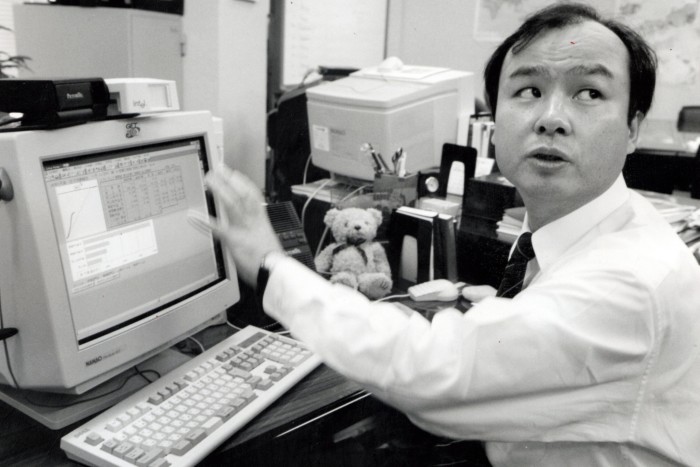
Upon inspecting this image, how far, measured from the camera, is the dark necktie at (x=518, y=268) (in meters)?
1.01

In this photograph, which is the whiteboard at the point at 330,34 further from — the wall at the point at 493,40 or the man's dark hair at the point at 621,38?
the man's dark hair at the point at 621,38

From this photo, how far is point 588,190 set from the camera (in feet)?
2.84

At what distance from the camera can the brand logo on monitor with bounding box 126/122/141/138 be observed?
87 centimetres

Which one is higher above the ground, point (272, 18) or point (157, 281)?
point (272, 18)

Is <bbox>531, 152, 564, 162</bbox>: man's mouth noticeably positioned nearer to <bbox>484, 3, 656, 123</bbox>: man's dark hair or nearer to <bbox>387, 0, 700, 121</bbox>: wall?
<bbox>484, 3, 656, 123</bbox>: man's dark hair

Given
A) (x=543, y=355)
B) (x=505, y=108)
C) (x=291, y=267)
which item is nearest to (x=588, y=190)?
(x=505, y=108)

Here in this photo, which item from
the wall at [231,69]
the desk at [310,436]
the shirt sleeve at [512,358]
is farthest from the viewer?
the wall at [231,69]

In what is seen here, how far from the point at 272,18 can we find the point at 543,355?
297 cm

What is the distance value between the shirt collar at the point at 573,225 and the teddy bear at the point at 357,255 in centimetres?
44

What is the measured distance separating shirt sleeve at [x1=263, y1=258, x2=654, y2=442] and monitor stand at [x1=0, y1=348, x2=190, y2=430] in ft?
1.17

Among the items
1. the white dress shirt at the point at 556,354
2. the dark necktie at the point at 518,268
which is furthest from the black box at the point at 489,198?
the white dress shirt at the point at 556,354

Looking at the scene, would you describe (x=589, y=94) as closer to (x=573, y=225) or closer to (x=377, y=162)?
(x=573, y=225)

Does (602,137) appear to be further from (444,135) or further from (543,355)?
(444,135)

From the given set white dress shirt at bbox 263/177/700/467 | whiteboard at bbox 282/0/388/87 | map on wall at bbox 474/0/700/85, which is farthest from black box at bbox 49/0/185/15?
map on wall at bbox 474/0/700/85
